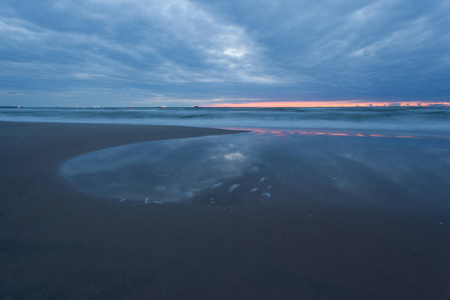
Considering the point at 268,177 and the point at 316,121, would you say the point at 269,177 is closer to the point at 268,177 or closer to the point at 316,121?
the point at 268,177

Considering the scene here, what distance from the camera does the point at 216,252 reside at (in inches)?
78.1

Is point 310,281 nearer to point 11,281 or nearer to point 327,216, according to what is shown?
point 327,216

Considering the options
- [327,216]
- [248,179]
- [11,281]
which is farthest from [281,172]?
[11,281]

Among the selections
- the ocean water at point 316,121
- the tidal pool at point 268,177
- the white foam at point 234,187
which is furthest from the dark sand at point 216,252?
the ocean water at point 316,121

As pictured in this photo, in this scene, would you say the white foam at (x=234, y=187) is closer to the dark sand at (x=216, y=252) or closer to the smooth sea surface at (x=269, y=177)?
the smooth sea surface at (x=269, y=177)

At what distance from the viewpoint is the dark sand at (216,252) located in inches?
62.4

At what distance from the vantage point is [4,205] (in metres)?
2.87

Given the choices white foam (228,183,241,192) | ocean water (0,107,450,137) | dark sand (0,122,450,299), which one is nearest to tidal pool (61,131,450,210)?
white foam (228,183,241,192)

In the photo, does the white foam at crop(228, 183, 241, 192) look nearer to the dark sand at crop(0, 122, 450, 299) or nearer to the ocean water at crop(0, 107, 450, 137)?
the dark sand at crop(0, 122, 450, 299)

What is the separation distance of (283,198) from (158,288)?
2.13 metres

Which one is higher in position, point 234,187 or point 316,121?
point 316,121

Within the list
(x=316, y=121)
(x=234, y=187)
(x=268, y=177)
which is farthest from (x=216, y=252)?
(x=316, y=121)

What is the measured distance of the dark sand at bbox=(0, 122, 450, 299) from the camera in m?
1.58

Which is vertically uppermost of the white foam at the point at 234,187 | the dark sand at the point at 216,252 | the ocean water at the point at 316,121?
the ocean water at the point at 316,121
